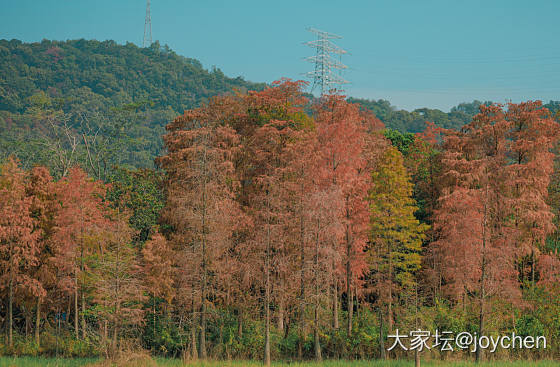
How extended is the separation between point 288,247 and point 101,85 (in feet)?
359

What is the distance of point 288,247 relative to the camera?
2736 centimetres

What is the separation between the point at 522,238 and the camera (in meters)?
29.9

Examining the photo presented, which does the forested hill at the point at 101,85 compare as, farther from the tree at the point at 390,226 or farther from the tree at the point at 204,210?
the tree at the point at 390,226

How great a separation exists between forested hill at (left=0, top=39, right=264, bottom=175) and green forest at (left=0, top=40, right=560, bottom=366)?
40.6 metres

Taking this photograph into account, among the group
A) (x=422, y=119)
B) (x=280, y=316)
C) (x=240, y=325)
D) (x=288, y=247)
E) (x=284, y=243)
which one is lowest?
(x=240, y=325)

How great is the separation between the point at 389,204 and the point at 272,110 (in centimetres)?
955

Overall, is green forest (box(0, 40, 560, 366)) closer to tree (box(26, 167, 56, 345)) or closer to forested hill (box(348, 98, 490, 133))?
tree (box(26, 167, 56, 345))

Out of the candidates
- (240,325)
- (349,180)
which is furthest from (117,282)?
(349,180)

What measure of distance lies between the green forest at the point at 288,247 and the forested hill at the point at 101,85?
1600 inches

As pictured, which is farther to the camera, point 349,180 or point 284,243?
point 349,180

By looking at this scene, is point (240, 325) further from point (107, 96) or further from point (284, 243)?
point (107, 96)

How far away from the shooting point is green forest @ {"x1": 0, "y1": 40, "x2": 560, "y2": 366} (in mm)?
25859

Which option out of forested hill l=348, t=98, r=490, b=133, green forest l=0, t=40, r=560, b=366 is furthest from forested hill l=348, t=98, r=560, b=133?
green forest l=0, t=40, r=560, b=366

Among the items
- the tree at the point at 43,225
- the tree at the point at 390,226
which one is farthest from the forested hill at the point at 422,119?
the tree at the point at 43,225
